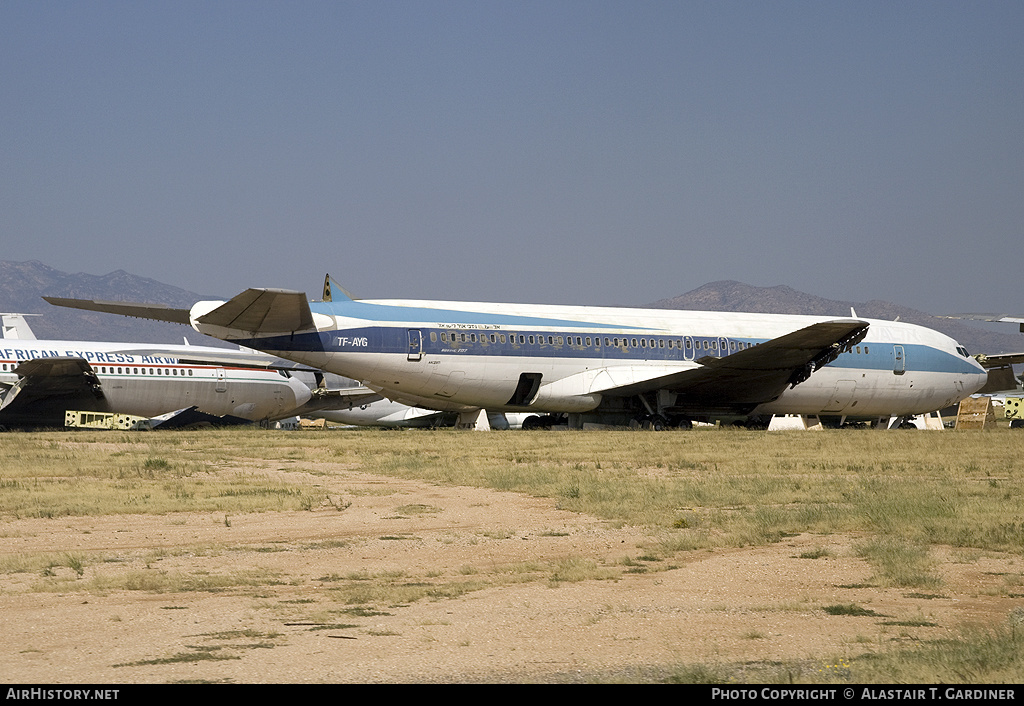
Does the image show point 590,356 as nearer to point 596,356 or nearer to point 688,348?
point 596,356

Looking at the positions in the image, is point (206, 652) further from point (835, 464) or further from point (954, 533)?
point (835, 464)

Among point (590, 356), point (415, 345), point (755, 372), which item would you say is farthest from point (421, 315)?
point (755, 372)

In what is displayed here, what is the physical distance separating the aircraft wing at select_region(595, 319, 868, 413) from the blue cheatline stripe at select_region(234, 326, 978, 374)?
1095 mm

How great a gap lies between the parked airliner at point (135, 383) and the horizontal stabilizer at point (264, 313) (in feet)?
45.3

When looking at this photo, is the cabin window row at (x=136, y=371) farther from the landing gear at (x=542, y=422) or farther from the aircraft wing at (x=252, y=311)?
the landing gear at (x=542, y=422)

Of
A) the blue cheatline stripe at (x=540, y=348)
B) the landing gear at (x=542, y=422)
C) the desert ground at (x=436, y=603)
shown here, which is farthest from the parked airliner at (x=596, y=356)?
the desert ground at (x=436, y=603)

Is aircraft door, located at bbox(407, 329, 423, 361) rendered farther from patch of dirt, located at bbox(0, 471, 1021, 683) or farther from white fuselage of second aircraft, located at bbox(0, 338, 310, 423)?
patch of dirt, located at bbox(0, 471, 1021, 683)

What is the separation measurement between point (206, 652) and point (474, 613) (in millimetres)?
1876

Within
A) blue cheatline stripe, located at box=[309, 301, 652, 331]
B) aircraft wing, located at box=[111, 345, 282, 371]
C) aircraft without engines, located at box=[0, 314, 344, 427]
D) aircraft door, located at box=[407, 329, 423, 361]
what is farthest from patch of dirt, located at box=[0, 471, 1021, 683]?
aircraft wing, located at box=[111, 345, 282, 371]

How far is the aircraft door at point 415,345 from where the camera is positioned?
28.5 meters

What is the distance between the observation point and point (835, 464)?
19.8 metres

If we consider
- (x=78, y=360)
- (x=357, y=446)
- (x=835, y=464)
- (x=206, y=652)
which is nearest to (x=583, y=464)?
(x=835, y=464)

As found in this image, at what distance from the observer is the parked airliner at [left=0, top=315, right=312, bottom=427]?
129 feet

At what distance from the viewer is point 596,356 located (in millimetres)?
31188
